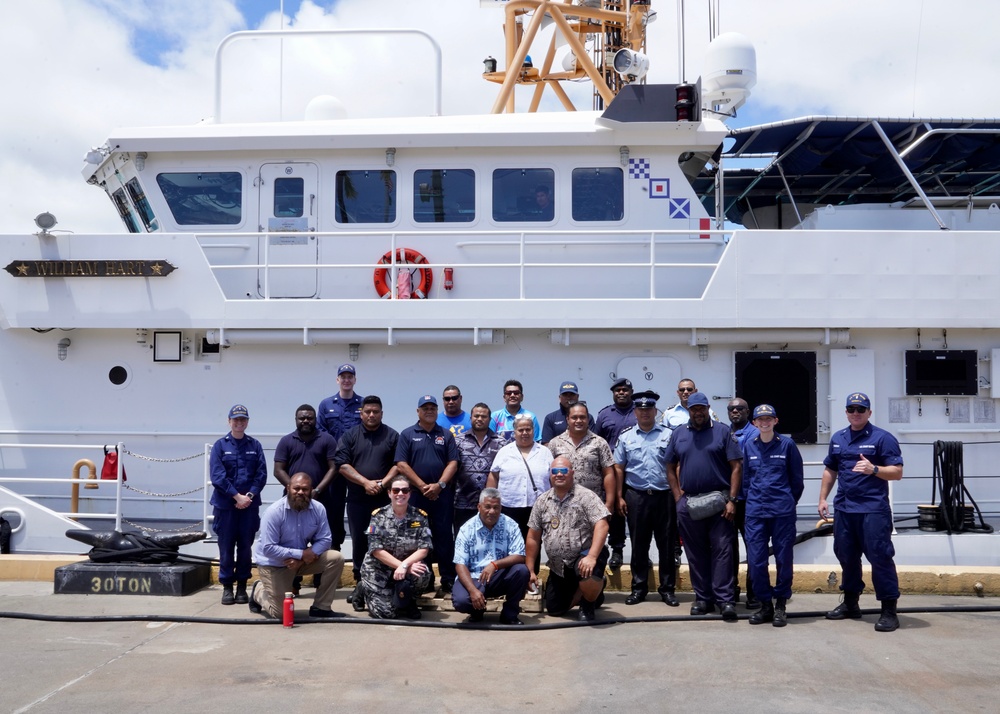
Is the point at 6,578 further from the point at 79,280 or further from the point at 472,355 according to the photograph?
the point at 472,355

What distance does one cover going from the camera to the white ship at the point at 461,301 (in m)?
9.42

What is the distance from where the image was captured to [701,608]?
712 centimetres

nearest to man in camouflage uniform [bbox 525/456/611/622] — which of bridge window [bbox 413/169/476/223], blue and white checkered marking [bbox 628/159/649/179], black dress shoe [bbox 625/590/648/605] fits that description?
black dress shoe [bbox 625/590/648/605]

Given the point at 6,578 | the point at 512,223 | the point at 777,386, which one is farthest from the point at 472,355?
the point at 6,578

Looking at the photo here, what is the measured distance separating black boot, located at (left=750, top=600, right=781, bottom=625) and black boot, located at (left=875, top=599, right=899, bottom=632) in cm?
74

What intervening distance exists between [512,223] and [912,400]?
4.65 m

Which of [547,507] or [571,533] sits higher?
[547,507]

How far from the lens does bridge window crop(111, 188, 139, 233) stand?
11.3 m

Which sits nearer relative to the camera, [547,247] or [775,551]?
[775,551]

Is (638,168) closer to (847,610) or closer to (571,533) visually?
(571,533)

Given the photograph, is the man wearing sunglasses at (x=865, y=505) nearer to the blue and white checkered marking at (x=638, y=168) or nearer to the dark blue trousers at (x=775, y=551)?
the dark blue trousers at (x=775, y=551)

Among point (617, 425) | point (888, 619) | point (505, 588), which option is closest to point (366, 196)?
point (617, 425)

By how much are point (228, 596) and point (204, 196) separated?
5.04 m

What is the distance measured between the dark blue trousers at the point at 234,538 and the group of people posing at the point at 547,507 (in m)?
0.01
